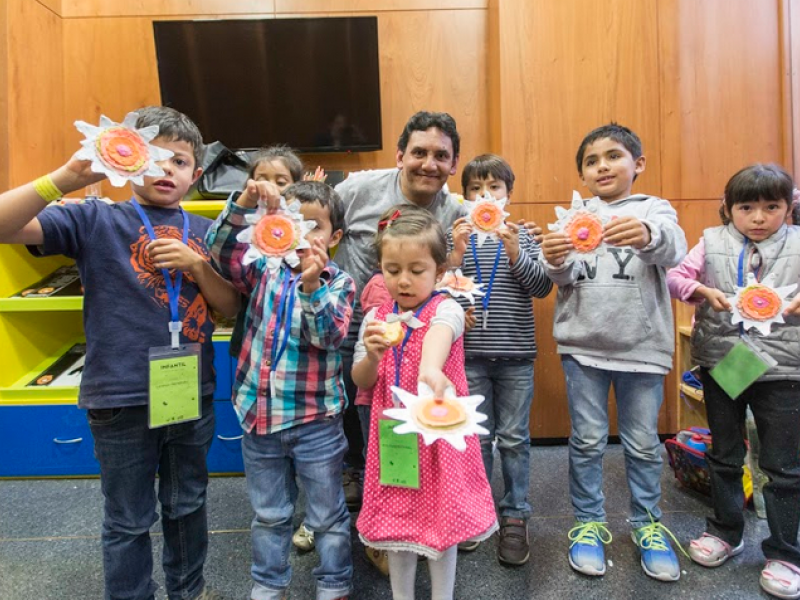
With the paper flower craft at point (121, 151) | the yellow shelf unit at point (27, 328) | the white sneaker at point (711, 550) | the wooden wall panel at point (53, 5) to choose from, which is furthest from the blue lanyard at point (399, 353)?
the wooden wall panel at point (53, 5)

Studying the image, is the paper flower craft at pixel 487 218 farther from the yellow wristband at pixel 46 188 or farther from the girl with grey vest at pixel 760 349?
the yellow wristband at pixel 46 188

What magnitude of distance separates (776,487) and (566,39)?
2439mm

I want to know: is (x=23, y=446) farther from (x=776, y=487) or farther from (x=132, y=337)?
(x=776, y=487)

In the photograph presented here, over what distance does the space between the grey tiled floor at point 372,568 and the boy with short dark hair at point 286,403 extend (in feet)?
1.12

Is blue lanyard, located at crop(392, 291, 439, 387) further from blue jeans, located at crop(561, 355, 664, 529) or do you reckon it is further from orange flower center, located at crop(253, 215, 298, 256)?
blue jeans, located at crop(561, 355, 664, 529)

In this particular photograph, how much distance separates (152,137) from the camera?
122 centimetres

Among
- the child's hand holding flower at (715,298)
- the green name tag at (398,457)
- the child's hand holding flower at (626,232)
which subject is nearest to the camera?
the green name tag at (398,457)

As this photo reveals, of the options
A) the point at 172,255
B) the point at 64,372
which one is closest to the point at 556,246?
the point at 172,255

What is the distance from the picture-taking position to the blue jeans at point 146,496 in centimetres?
130

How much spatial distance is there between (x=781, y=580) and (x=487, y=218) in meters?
1.53

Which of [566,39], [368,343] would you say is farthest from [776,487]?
[566,39]

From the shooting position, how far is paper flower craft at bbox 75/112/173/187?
1.12 meters

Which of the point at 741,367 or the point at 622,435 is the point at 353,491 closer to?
the point at 622,435

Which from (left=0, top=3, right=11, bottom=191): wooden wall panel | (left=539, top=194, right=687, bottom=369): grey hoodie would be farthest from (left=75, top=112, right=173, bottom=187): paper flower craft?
(left=0, top=3, right=11, bottom=191): wooden wall panel
